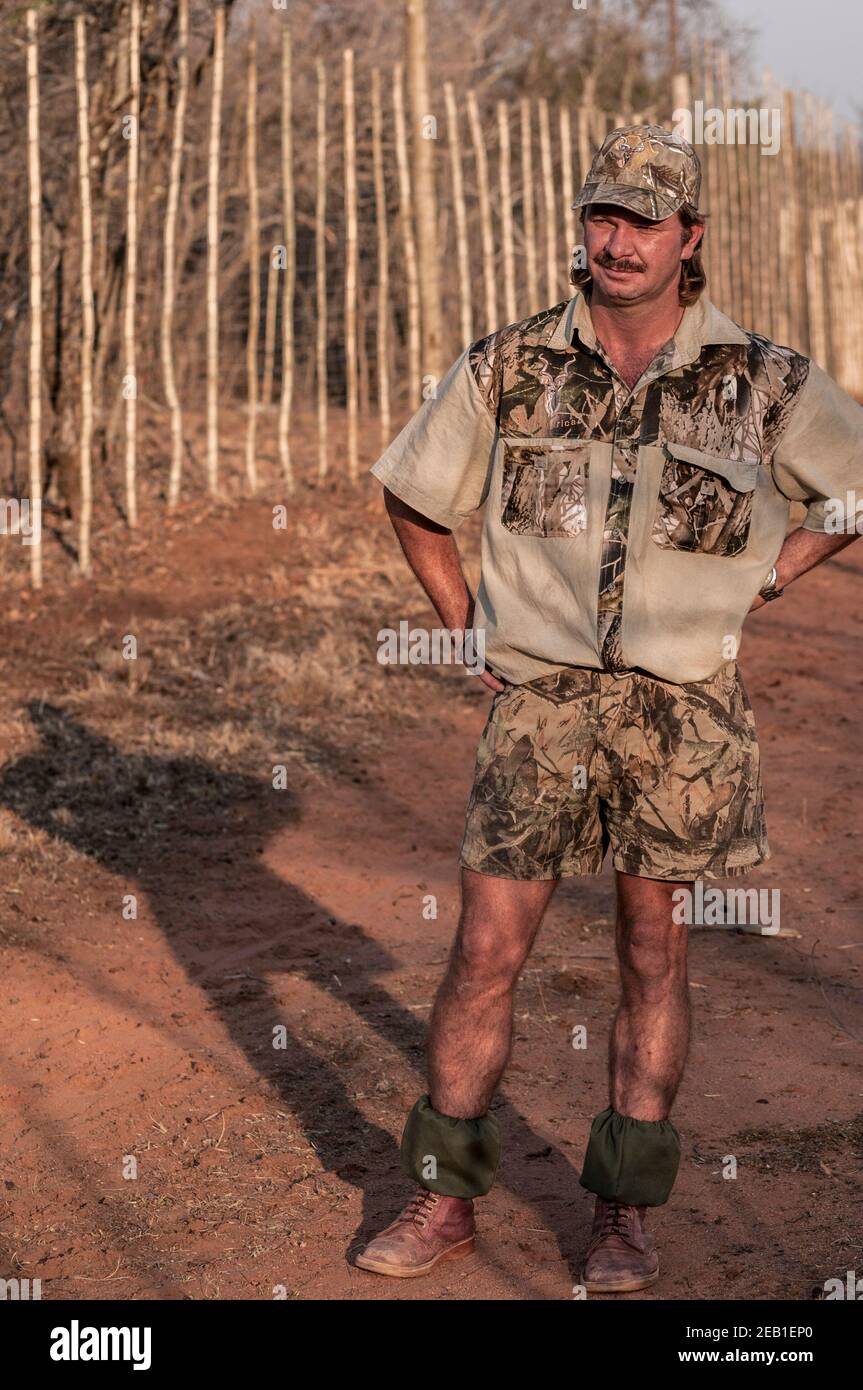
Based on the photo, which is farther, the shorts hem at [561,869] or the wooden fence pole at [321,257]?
the wooden fence pole at [321,257]

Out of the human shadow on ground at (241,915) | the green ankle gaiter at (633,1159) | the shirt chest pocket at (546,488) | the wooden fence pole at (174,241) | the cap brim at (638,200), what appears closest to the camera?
the cap brim at (638,200)

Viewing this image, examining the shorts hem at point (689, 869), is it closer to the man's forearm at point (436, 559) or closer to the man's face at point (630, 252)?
the man's forearm at point (436, 559)

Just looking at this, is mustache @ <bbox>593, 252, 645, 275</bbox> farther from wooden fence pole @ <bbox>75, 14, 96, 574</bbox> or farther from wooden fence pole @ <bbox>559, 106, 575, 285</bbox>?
wooden fence pole @ <bbox>559, 106, 575, 285</bbox>

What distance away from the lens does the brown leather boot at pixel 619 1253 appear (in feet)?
9.51

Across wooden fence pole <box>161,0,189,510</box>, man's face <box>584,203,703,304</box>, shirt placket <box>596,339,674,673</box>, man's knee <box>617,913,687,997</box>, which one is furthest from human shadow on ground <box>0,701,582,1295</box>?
wooden fence pole <box>161,0,189,510</box>

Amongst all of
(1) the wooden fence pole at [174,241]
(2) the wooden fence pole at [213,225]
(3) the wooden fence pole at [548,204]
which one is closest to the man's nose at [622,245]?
(2) the wooden fence pole at [213,225]

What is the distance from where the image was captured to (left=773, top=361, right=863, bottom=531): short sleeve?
9.20ft

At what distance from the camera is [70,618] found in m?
8.66

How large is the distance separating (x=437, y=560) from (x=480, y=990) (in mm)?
788

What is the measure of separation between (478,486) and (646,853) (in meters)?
0.72

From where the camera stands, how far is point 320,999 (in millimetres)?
4551

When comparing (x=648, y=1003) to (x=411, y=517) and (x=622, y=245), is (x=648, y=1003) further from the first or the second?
(x=622, y=245)

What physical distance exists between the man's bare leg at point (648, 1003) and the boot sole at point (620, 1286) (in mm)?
292

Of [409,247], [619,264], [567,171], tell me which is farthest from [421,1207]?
[567,171]
